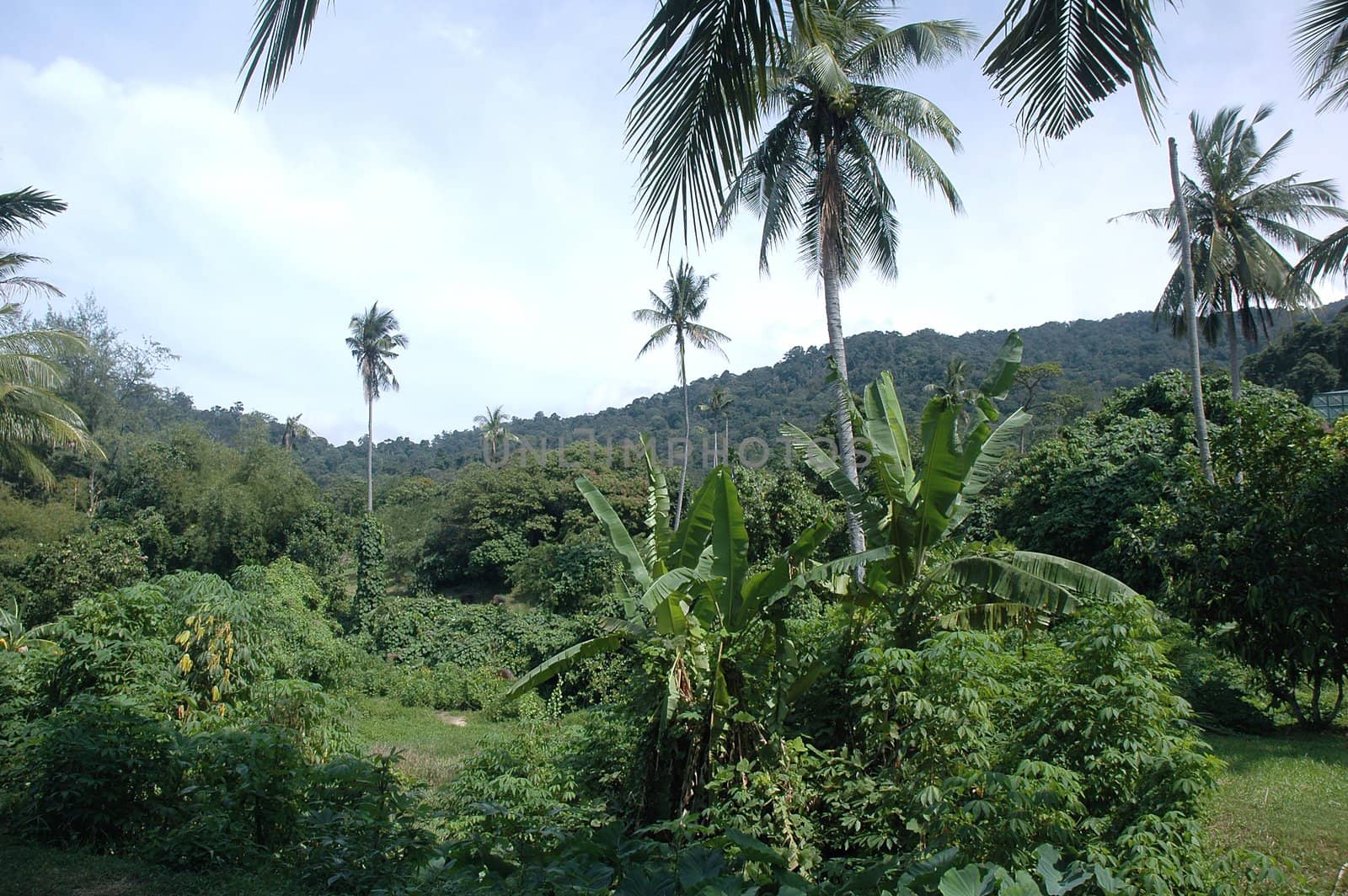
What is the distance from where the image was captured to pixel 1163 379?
63.6 ft

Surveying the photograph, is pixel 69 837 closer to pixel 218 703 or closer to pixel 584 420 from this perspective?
pixel 218 703

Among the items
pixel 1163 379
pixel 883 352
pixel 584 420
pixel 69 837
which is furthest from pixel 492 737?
pixel 584 420

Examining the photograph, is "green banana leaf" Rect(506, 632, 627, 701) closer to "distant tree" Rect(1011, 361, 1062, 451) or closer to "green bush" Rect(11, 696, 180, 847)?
"green bush" Rect(11, 696, 180, 847)

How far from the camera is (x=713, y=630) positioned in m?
6.93

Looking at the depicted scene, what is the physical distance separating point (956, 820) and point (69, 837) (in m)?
5.96

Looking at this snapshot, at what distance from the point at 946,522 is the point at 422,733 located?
14566 millimetres

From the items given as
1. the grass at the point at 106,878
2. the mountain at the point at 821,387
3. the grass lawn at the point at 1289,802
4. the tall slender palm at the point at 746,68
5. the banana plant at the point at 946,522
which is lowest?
the grass lawn at the point at 1289,802

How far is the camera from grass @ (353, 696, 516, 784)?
1327 cm

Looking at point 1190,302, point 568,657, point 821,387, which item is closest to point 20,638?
point 568,657

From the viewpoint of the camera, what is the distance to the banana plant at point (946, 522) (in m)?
6.52

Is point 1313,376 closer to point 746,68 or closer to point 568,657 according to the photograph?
point 568,657

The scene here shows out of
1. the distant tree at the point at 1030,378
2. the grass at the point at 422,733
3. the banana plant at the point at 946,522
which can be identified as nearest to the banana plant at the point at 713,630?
the banana plant at the point at 946,522

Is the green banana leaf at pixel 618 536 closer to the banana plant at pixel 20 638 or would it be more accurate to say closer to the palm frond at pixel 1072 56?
the palm frond at pixel 1072 56

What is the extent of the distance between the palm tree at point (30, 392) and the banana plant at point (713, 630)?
36.7 feet
